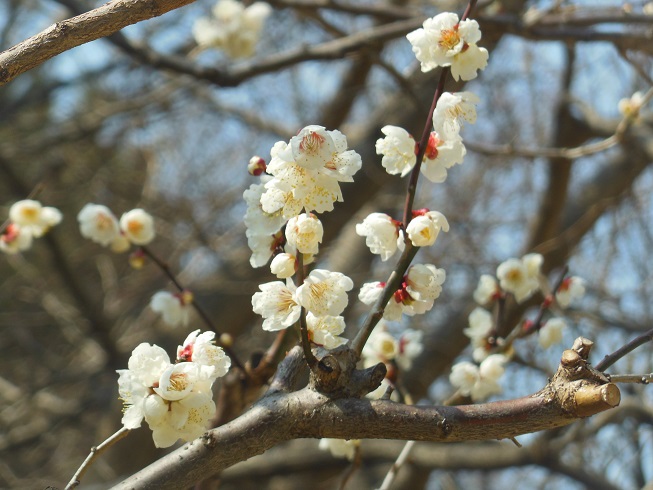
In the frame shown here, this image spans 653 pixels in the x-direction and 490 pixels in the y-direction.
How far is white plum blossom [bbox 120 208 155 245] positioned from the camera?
1.99 meters

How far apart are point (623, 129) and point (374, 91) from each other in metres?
2.87

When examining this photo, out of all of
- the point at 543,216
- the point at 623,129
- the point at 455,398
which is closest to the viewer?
the point at 455,398

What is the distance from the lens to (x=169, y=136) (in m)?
6.36

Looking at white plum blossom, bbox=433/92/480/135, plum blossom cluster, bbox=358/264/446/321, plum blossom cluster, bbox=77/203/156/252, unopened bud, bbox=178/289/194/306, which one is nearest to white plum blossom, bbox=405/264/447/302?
plum blossom cluster, bbox=358/264/446/321

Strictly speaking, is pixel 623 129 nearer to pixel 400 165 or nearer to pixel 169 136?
pixel 400 165

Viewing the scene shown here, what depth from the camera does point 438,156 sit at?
133cm

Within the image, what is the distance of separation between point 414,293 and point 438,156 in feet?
0.84

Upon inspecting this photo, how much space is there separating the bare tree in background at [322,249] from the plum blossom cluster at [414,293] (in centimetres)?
16

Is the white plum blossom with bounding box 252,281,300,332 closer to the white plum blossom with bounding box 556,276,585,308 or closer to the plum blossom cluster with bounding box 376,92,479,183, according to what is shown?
the plum blossom cluster with bounding box 376,92,479,183

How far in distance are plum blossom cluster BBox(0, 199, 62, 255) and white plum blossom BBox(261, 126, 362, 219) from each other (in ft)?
4.04

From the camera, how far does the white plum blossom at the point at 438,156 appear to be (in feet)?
4.31

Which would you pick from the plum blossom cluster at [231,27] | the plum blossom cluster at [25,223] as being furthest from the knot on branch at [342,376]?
the plum blossom cluster at [231,27]

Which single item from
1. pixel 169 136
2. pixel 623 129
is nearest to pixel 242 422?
pixel 623 129

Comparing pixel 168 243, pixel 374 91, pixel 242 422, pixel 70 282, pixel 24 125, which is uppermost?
pixel 374 91
